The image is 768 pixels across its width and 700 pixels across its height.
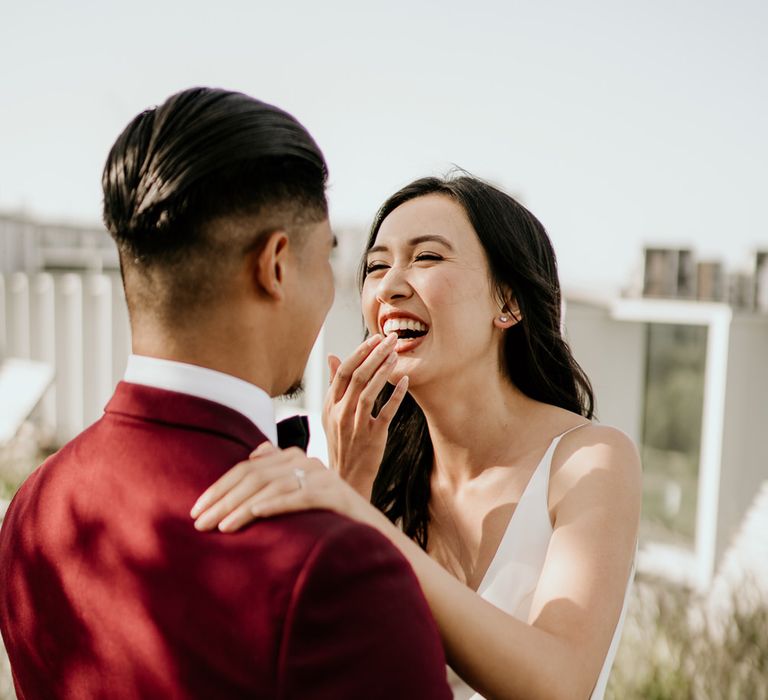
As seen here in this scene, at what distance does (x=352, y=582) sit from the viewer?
1.09 metres

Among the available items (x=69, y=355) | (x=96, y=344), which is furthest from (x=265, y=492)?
(x=69, y=355)

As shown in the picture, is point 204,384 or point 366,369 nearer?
point 204,384

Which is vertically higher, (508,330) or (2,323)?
(508,330)

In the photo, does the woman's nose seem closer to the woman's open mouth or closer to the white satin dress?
the woman's open mouth

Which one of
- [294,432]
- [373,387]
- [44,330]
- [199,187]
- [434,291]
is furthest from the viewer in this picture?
[44,330]

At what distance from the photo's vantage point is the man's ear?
1306 millimetres

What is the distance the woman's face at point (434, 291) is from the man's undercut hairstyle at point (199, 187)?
1278 millimetres

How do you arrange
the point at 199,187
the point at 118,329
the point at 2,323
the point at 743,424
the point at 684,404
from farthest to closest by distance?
the point at 684,404 → the point at 2,323 → the point at 118,329 → the point at 743,424 → the point at 199,187

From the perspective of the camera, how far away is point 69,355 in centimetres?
1327

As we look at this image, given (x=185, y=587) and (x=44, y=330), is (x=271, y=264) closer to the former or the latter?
(x=185, y=587)

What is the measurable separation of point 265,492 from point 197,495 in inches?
4.5

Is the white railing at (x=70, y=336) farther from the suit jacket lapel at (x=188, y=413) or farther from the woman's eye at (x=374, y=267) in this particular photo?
the suit jacket lapel at (x=188, y=413)

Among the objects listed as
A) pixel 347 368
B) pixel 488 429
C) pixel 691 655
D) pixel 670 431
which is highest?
pixel 347 368

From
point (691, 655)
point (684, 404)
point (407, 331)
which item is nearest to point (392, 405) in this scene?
point (407, 331)
